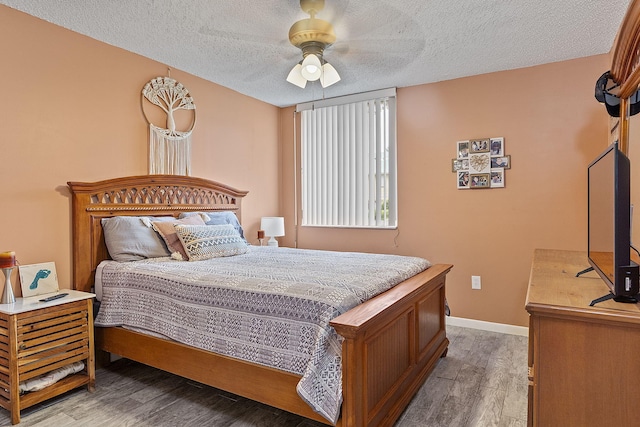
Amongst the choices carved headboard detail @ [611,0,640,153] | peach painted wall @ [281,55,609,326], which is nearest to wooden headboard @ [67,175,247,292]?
peach painted wall @ [281,55,609,326]

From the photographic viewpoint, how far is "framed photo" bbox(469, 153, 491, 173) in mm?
3684

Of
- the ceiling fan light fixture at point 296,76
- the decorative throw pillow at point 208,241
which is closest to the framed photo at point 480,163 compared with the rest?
the ceiling fan light fixture at point 296,76

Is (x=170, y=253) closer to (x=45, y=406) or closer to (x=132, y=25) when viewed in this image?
(x=45, y=406)

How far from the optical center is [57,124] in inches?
108

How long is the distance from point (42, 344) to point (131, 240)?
2.84 feet

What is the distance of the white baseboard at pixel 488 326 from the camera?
140 inches

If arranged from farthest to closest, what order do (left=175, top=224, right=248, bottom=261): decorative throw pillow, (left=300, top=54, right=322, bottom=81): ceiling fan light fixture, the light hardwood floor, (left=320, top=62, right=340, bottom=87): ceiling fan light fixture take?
(left=175, top=224, right=248, bottom=261): decorative throw pillow, (left=320, top=62, right=340, bottom=87): ceiling fan light fixture, (left=300, top=54, right=322, bottom=81): ceiling fan light fixture, the light hardwood floor

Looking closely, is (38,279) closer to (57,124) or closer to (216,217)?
(57,124)

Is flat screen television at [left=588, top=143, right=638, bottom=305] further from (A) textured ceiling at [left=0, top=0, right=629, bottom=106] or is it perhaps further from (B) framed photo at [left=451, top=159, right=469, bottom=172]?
(B) framed photo at [left=451, top=159, right=469, bottom=172]

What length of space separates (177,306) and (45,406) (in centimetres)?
104

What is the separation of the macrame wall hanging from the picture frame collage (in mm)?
2710

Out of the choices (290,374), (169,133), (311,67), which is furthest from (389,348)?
(169,133)

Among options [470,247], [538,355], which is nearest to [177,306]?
[538,355]

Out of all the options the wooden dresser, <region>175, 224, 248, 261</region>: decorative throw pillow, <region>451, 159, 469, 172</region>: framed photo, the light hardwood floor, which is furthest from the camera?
<region>451, 159, 469, 172</region>: framed photo
